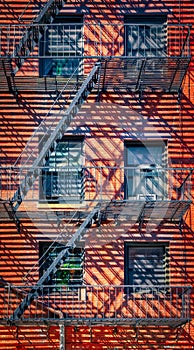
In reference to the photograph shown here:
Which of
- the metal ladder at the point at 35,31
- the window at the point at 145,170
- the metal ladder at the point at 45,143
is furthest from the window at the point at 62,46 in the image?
the window at the point at 145,170

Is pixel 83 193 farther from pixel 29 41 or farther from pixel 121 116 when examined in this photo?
pixel 29 41

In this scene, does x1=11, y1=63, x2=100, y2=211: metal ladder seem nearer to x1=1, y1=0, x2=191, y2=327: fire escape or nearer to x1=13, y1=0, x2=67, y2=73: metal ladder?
x1=1, y1=0, x2=191, y2=327: fire escape

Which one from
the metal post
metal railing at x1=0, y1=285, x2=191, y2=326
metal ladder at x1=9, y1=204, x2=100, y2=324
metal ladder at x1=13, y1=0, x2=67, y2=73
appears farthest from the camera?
metal railing at x1=0, y1=285, x2=191, y2=326

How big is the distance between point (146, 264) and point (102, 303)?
1.53 meters

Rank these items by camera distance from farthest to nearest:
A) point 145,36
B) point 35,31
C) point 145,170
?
point 145,36, point 145,170, point 35,31

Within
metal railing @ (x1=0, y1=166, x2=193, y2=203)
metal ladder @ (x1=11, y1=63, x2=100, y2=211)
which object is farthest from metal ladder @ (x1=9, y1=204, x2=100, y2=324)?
metal ladder @ (x1=11, y1=63, x2=100, y2=211)

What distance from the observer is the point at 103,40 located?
21.0m

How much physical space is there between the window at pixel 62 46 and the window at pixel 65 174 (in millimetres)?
1897

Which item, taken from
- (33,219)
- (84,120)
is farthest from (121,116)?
(33,219)

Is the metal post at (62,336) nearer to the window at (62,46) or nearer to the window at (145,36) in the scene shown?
the window at (62,46)

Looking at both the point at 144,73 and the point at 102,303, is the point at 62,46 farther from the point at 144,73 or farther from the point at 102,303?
the point at 102,303

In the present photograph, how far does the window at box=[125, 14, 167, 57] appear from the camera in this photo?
21.2 meters

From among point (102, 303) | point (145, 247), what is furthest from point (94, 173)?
point (102, 303)

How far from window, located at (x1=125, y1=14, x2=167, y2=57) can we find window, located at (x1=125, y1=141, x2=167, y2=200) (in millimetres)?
2439
